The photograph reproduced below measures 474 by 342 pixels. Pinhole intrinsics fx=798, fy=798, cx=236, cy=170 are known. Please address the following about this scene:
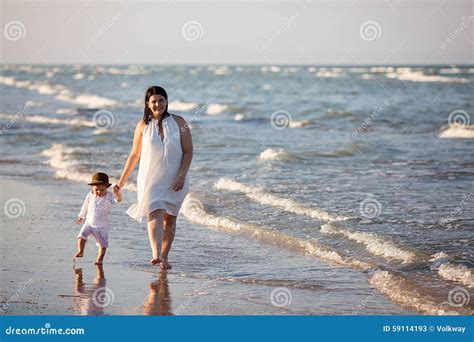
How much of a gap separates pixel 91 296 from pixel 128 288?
371 millimetres

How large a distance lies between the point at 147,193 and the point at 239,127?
54.5 ft

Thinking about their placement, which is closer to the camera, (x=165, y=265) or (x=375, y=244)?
(x=165, y=265)

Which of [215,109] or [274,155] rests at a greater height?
[215,109]

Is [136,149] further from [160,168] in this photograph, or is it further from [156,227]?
[156,227]

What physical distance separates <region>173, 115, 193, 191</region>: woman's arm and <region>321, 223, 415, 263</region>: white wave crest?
89.8 inches

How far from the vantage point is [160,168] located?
713cm

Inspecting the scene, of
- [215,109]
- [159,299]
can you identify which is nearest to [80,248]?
[159,299]

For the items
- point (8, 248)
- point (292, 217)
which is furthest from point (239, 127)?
point (8, 248)

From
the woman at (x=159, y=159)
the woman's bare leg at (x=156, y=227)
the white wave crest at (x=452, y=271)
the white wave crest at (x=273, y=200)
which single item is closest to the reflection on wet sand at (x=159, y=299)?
the woman's bare leg at (x=156, y=227)

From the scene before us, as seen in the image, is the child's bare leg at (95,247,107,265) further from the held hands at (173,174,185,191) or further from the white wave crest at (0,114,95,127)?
the white wave crest at (0,114,95,127)

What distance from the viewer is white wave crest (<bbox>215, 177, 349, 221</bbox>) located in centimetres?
988

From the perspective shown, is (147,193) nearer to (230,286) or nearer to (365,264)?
(230,286)

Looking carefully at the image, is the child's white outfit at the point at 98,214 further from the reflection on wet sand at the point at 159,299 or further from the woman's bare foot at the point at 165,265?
the reflection on wet sand at the point at 159,299

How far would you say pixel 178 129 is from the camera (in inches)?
279
